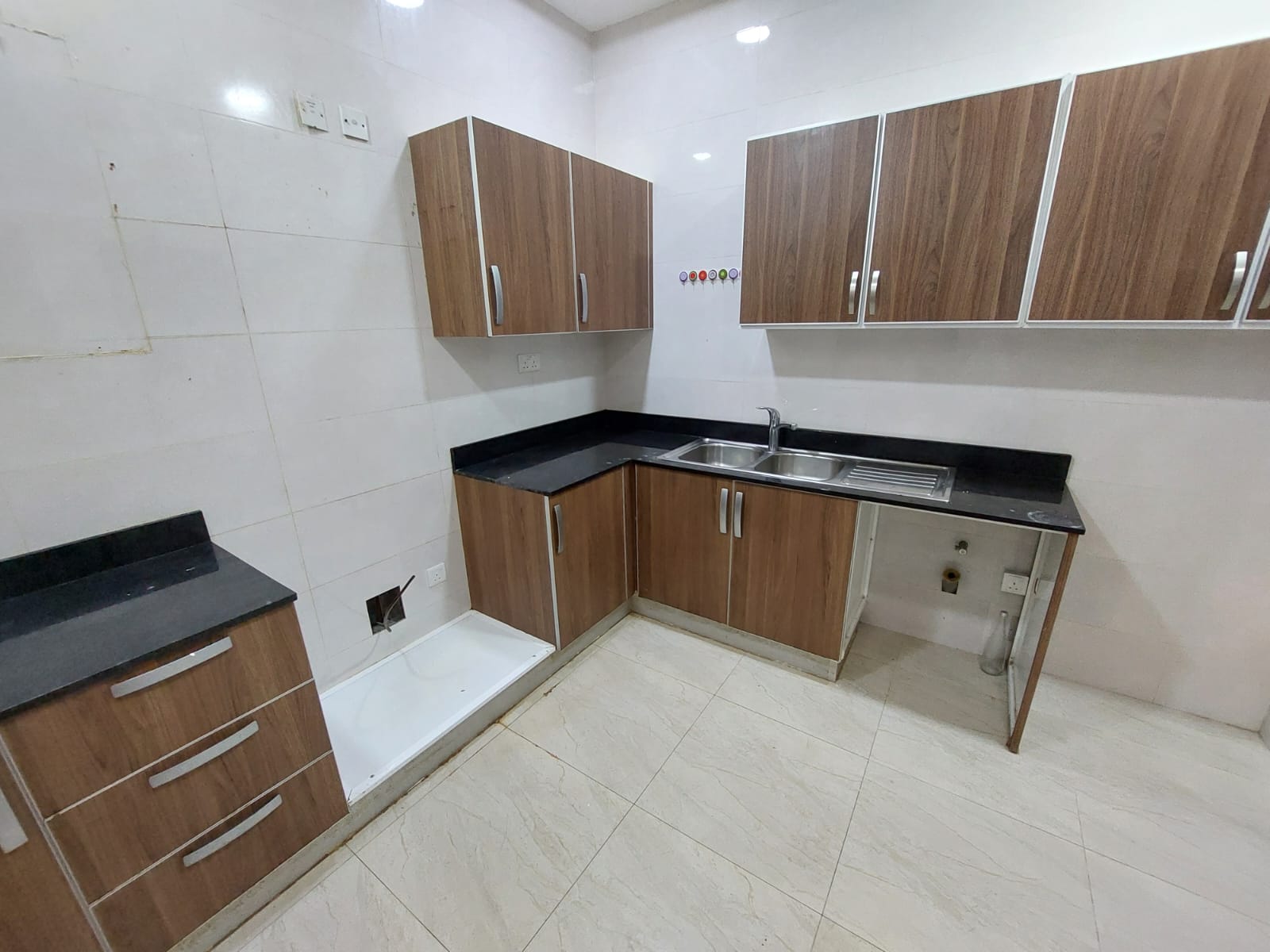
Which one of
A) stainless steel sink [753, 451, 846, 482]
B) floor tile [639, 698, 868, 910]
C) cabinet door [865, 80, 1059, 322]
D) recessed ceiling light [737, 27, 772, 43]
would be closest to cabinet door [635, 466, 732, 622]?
stainless steel sink [753, 451, 846, 482]

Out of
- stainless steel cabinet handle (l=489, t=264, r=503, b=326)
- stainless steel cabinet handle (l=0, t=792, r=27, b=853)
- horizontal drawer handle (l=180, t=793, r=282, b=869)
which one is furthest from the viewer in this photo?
stainless steel cabinet handle (l=489, t=264, r=503, b=326)

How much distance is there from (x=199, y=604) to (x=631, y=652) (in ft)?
5.12

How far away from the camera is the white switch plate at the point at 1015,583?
200 cm

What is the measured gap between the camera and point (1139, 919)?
4.04 ft

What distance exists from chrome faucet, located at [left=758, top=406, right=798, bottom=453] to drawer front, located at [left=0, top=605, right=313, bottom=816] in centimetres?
188

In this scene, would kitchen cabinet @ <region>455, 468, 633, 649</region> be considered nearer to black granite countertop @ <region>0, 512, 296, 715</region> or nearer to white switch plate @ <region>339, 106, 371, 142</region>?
black granite countertop @ <region>0, 512, 296, 715</region>

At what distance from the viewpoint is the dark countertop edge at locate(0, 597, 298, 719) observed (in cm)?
86

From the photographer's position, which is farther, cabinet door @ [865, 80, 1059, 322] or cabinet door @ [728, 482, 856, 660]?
cabinet door @ [728, 482, 856, 660]

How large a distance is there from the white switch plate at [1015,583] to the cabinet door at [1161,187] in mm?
1028

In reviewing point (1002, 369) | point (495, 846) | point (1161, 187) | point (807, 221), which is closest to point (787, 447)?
point (1002, 369)

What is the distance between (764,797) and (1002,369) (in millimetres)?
1724

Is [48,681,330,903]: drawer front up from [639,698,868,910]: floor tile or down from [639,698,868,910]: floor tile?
up

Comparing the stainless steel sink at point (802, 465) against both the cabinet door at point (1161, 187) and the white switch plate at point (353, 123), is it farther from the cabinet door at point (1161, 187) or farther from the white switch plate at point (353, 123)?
the white switch plate at point (353, 123)

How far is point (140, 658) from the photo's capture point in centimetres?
97
